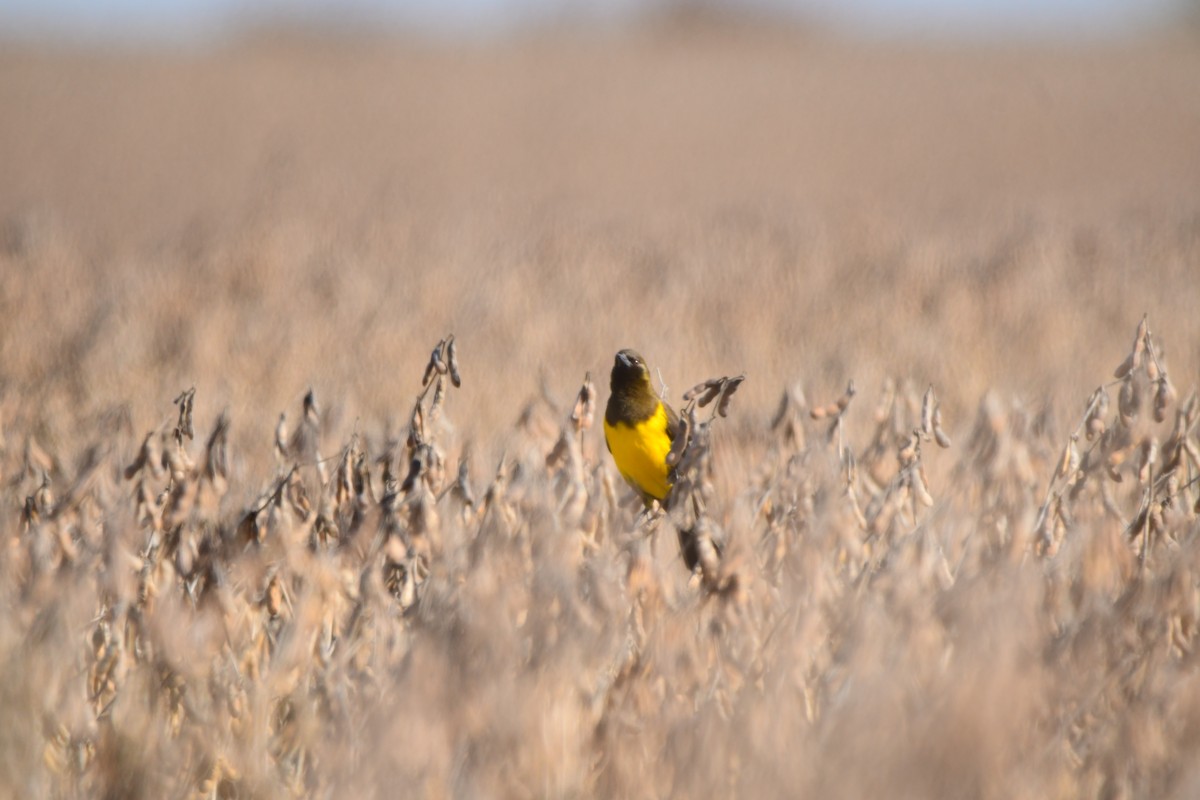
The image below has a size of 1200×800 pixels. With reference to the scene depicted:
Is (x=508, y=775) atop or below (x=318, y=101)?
below

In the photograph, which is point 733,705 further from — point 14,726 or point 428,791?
point 14,726

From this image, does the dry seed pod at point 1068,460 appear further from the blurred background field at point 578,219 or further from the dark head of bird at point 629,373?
the blurred background field at point 578,219

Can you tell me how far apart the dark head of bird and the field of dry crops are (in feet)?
1.16

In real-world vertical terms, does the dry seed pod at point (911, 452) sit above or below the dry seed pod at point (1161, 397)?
below

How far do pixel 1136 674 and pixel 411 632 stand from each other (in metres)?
1.26

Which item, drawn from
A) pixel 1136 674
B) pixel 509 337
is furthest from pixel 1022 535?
pixel 509 337

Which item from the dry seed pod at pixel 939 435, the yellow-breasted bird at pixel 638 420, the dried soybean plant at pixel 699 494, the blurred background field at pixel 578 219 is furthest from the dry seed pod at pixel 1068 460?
the blurred background field at pixel 578 219

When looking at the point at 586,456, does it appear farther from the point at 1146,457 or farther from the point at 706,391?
the point at 1146,457

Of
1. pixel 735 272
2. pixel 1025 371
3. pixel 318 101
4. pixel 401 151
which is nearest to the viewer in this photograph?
pixel 1025 371

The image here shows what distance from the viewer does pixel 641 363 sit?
3506 mm

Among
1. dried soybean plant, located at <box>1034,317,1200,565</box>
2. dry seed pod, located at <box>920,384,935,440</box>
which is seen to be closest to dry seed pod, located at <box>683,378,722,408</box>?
dry seed pod, located at <box>920,384,935,440</box>

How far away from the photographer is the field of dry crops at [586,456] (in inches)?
73.9

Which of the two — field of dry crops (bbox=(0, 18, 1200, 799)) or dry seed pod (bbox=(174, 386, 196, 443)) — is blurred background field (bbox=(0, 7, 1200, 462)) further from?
dry seed pod (bbox=(174, 386, 196, 443))

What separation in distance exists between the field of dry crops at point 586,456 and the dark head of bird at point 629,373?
354mm
